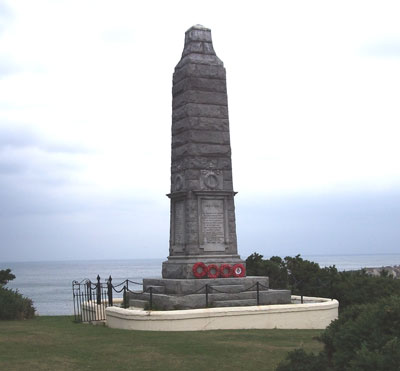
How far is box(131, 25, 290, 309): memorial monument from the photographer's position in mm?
18203

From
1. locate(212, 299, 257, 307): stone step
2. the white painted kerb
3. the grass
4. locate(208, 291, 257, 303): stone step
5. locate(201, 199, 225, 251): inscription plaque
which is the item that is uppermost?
locate(201, 199, 225, 251): inscription plaque

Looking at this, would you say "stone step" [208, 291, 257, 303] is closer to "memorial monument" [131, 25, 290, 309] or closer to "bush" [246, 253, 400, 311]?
"memorial monument" [131, 25, 290, 309]

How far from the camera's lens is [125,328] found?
15945 mm

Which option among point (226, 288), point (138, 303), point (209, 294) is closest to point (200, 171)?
point (226, 288)

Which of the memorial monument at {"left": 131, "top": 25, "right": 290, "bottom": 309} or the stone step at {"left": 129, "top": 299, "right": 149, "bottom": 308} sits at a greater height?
the memorial monument at {"left": 131, "top": 25, "right": 290, "bottom": 309}

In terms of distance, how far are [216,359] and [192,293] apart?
6.80m

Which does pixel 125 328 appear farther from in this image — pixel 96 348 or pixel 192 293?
pixel 96 348

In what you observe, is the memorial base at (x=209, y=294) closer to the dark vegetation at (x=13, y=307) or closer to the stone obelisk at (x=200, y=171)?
the stone obelisk at (x=200, y=171)

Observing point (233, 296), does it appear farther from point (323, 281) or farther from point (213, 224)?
point (323, 281)

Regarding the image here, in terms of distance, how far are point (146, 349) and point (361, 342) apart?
18.6 ft

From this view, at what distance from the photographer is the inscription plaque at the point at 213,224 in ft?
61.9

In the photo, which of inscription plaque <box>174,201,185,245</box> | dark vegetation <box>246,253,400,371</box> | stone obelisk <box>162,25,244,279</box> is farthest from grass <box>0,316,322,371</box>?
inscription plaque <box>174,201,185,245</box>

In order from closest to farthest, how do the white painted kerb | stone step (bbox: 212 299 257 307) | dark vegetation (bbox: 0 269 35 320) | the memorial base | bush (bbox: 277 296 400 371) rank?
bush (bbox: 277 296 400 371), the white painted kerb, the memorial base, stone step (bbox: 212 299 257 307), dark vegetation (bbox: 0 269 35 320)

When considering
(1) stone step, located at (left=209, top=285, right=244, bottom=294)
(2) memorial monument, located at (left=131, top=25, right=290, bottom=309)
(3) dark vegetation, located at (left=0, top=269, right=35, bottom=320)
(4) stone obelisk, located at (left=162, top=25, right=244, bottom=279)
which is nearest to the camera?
(1) stone step, located at (left=209, top=285, right=244, bottom=294)
